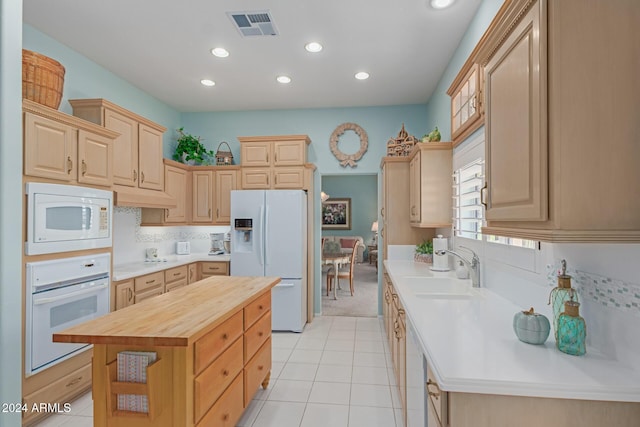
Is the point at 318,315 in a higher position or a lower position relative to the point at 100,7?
lower

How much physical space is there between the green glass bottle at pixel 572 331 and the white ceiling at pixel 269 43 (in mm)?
2297

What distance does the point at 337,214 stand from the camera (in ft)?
32.6

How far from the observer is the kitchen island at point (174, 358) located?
1.49 m

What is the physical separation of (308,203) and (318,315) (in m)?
1.67

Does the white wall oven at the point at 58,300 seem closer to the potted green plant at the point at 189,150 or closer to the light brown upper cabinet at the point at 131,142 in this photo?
the light brown upper cabinet at the point at 131,142

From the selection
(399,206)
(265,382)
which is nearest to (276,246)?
(399,206)

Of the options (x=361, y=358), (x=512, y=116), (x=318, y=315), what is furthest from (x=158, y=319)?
(x=318, y=315)

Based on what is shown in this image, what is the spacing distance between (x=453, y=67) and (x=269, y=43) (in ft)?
5.88

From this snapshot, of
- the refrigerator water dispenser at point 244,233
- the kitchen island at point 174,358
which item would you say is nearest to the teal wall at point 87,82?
the refrigerator water dispenser at point 244,233

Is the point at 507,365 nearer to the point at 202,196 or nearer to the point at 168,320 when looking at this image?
the point at 168,320

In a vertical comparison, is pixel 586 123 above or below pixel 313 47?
below

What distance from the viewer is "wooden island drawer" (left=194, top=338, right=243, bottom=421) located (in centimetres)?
163

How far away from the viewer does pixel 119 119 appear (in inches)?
131

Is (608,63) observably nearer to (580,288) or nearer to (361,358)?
(580,288)
